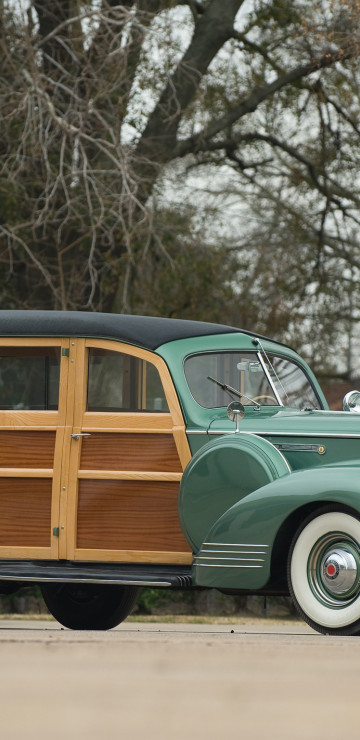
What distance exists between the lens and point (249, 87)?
17359 mm

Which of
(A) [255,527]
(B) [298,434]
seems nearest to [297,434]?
(B) [298,434]

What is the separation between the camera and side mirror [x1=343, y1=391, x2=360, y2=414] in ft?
24.4

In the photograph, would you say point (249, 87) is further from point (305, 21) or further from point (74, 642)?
point (74, 642)

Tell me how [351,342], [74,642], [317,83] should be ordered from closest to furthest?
[74,642] → [317,83] → [351,342]

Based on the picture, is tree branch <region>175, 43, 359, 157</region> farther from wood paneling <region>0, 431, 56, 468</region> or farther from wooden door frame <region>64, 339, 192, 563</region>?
wood paneling <region>0, 431, 56, 468</region>

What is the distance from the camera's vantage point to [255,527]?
21.0 ft

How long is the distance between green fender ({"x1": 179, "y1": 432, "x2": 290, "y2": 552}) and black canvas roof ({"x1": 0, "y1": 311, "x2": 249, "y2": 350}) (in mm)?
902

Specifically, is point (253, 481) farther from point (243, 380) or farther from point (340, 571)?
point (243, 380)

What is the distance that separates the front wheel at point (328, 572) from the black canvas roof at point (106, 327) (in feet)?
5.38

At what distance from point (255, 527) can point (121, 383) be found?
4.85 ft

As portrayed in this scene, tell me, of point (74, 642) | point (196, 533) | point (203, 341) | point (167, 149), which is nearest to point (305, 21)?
point (167, 149)

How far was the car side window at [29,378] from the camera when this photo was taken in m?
7.46

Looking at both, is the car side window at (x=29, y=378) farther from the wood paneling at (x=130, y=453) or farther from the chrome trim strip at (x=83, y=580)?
the chrome trim strip at (x=83, y=580)

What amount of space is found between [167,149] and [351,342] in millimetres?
6461
